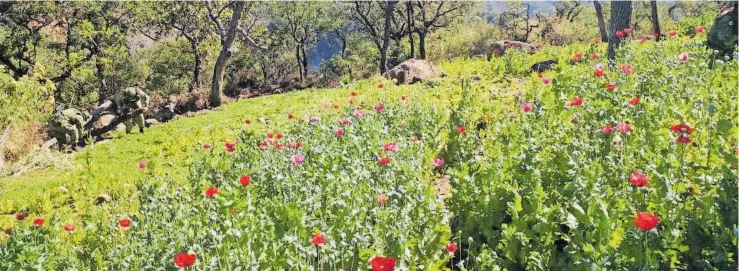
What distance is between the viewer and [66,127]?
13992 millimetres

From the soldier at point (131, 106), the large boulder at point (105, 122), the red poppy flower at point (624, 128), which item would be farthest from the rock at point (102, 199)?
the large boulder at point (105, 122)

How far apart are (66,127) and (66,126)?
0.03 m

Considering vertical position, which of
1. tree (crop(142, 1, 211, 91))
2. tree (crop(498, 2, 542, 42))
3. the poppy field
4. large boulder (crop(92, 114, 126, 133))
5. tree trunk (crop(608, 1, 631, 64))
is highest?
tree (crop(142, 1, 211, 91))

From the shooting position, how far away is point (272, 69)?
5569cm

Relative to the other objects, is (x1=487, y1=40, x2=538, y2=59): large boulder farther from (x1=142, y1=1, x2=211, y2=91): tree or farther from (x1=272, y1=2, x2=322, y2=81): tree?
(x1=272, y1=2, x2=322, y2=81): tree

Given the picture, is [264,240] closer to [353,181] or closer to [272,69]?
[353,181]

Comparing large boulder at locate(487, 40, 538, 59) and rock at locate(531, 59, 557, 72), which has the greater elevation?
large boulder at locate(487, 40, 538, 59)

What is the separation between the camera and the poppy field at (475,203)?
3223 millimetres

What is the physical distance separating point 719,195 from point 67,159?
12846mm

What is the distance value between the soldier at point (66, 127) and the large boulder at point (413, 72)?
9.32 metres

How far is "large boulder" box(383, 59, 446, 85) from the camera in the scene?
643 inches

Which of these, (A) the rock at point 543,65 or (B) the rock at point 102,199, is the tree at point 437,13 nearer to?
Answer: (A) the rock at point 543,65

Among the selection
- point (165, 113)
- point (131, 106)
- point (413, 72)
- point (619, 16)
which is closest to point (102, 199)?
point (131, 106)

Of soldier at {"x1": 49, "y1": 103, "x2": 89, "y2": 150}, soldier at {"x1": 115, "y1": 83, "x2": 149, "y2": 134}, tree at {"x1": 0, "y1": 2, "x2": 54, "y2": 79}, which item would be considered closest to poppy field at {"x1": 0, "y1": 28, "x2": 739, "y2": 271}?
soldier at {"x1": 49, "y1": 103, "x2": 89, "y2": 150}
